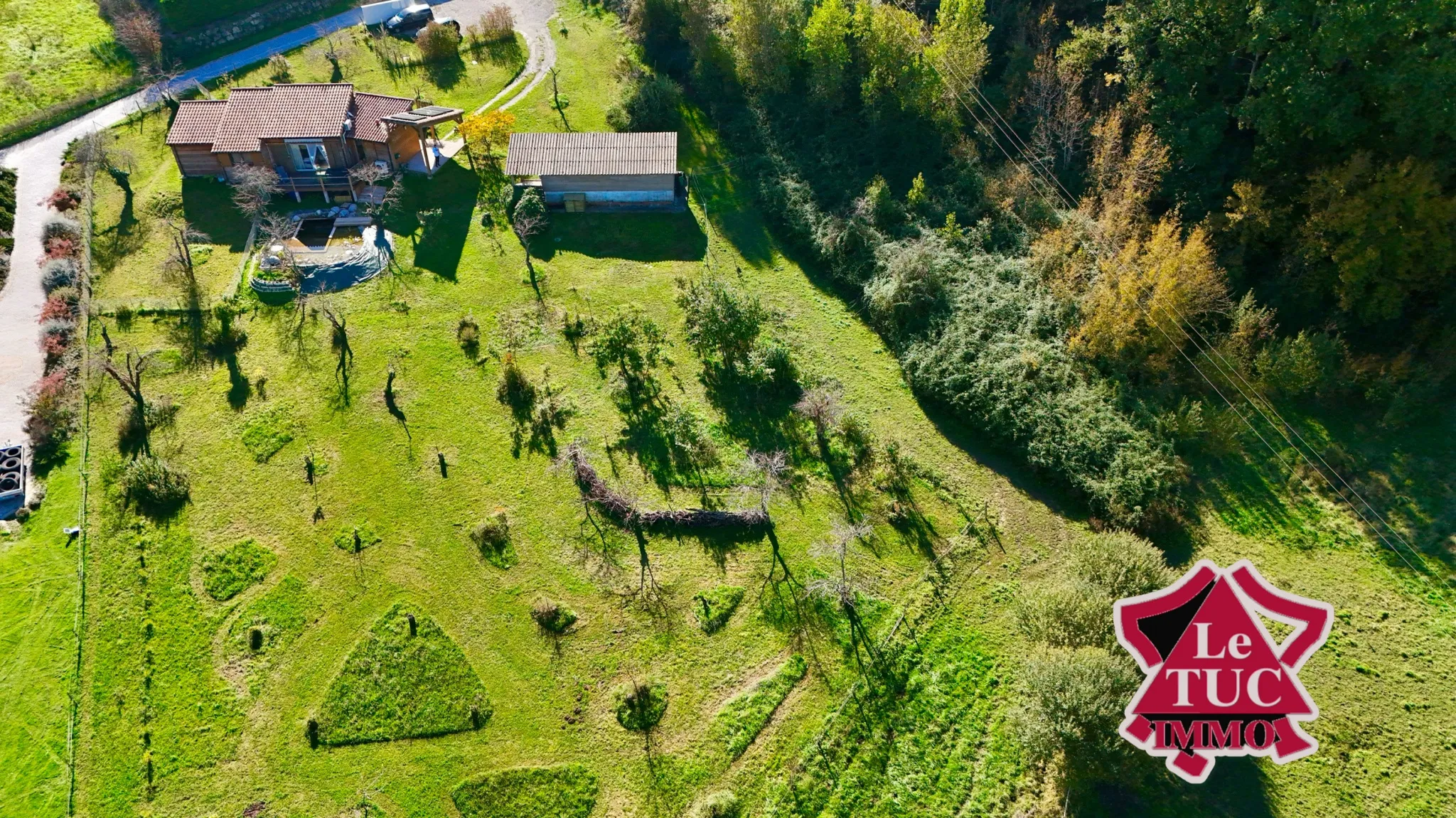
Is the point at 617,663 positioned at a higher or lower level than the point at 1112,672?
lower

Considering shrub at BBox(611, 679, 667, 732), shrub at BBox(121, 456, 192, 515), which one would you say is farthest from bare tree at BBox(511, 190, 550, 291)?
shrub at BBox(611, 679, 667, 732)

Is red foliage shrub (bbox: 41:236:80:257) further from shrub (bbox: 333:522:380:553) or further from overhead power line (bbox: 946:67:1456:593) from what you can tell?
overhead power line (bbox: 946:67:1456:593)

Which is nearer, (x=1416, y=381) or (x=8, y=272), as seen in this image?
(x=1416, y=381)

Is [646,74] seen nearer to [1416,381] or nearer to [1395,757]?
[1416,381]

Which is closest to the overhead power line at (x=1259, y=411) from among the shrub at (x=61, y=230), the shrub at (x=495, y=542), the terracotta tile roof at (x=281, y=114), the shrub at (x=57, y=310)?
the shrub at (x=495, y=542)

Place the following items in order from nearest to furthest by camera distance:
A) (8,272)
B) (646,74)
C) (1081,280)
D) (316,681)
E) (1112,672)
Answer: (1112,672) → (316,681) → (1081,280) → (8,272) → (646,74)

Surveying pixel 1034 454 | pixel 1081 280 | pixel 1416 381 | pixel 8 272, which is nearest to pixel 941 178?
pixel 1081 280

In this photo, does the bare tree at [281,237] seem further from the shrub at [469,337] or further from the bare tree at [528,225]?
the bare tree at [528,225]
